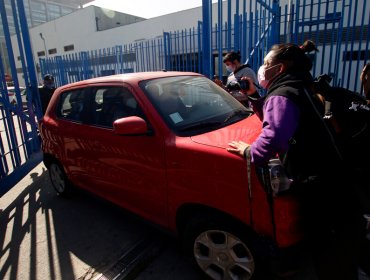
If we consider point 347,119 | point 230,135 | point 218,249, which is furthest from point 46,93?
point 347,119

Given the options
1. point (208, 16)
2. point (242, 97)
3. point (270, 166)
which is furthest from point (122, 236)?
point (208, 16)

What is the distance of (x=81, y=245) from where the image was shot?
9.85 feet

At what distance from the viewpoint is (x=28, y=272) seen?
270cm

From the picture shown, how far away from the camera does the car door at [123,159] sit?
8.02 ft

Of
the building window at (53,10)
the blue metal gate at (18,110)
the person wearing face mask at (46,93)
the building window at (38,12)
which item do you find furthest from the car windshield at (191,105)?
the building window at (53,10)

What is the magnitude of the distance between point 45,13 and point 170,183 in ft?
250

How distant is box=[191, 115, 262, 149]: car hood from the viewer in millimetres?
2115

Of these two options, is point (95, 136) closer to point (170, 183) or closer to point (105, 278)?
point (170, 183)

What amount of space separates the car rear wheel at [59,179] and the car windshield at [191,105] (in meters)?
2.11

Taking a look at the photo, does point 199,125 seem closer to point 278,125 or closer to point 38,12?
point 278,125

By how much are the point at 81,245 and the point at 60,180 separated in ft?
4.57

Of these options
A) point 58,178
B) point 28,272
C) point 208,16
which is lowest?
point 28,272

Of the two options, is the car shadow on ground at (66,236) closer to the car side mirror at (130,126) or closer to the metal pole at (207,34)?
the car side mirror at (130,126)

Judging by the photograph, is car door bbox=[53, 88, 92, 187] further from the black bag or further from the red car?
the black bag
